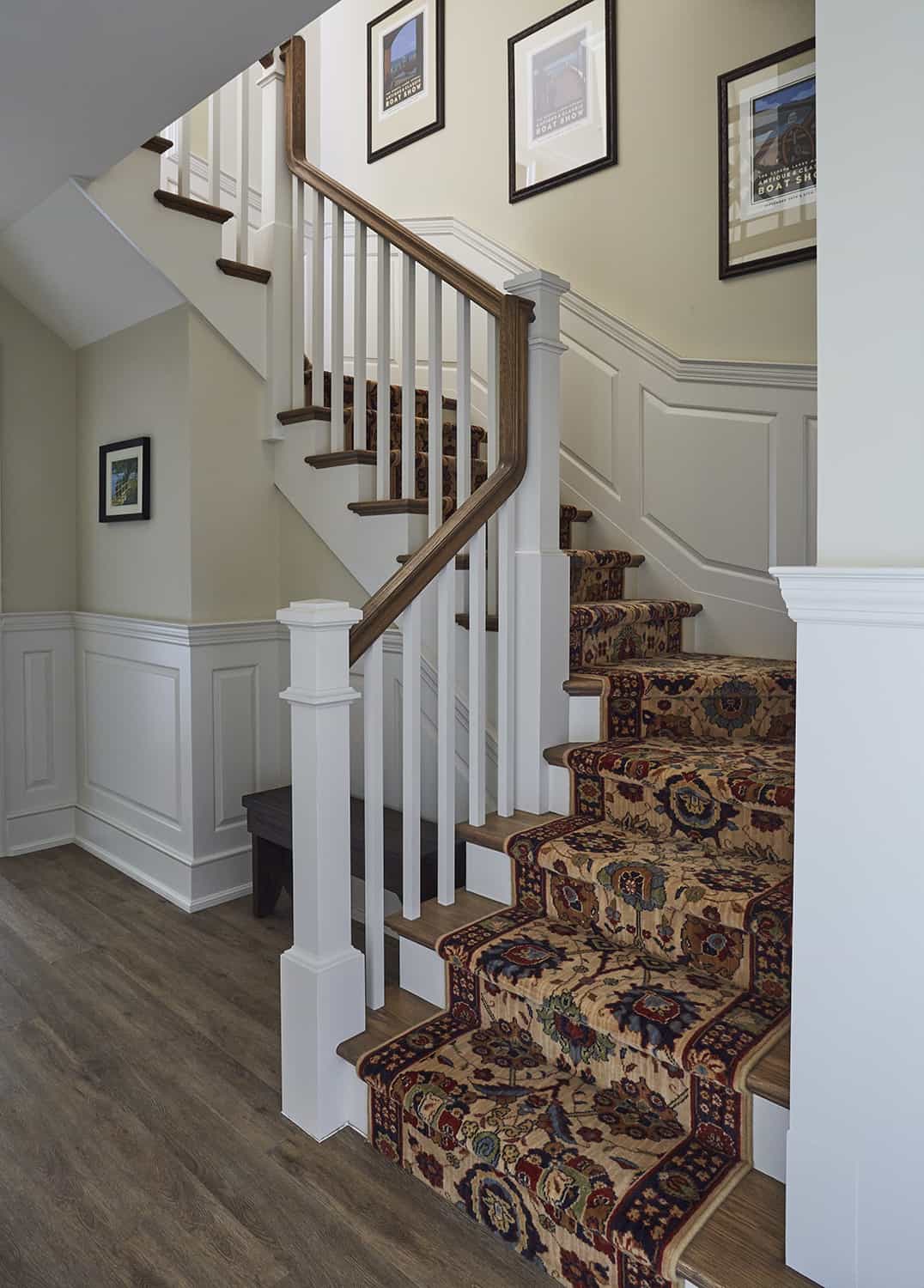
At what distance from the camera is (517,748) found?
2.37 metres

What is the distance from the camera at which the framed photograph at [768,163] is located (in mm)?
2783

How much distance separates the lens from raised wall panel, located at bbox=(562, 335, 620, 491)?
3.32 m

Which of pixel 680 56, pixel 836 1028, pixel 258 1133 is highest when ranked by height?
pixel 680 56

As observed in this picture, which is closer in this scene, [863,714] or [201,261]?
[863,714]

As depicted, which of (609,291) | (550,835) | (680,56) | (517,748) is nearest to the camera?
(550,835)

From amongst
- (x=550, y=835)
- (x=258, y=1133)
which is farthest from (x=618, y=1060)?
(x=258, y=1133)

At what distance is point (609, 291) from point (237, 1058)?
292 cm

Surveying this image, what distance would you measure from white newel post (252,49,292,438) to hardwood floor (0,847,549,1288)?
188cm

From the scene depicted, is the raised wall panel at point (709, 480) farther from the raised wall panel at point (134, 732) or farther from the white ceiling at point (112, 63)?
the raised wall panel at point (134, 732)

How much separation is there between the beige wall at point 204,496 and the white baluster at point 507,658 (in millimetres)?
729

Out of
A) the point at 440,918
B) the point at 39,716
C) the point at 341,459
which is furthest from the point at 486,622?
the point at 39,716

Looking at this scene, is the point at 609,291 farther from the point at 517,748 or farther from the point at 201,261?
the point at 517,748

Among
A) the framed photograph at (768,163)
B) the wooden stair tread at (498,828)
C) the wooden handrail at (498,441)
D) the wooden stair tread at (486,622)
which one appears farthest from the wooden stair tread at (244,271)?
the wooden stair tread at (498,828)

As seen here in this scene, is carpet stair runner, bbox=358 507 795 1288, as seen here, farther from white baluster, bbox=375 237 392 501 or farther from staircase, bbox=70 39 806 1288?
white baluster, bbox=375 237 392 501
